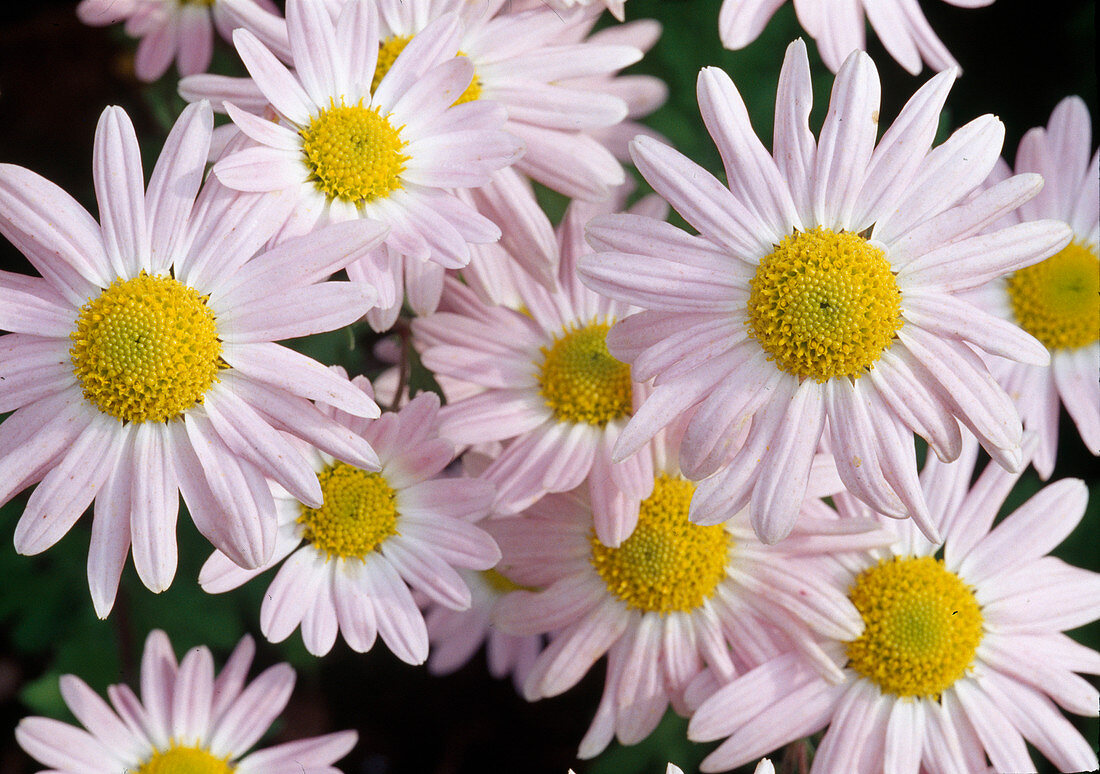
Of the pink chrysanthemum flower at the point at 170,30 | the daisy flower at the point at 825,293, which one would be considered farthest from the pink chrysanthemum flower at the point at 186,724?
the pink chrysanthemum flower at the point at 170,30

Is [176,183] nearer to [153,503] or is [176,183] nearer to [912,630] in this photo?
[153,503]

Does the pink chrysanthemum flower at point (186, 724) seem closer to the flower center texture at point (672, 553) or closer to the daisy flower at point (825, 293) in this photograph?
the flower center texture at point (672, 553)

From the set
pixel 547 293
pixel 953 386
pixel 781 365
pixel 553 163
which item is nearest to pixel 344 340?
pixel 547 293

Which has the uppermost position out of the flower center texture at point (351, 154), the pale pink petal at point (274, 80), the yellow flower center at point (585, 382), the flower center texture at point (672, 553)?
the pale pink petal at point (274, 80)

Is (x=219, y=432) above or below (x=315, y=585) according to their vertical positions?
above

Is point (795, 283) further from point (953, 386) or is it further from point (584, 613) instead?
point (584, 613)
